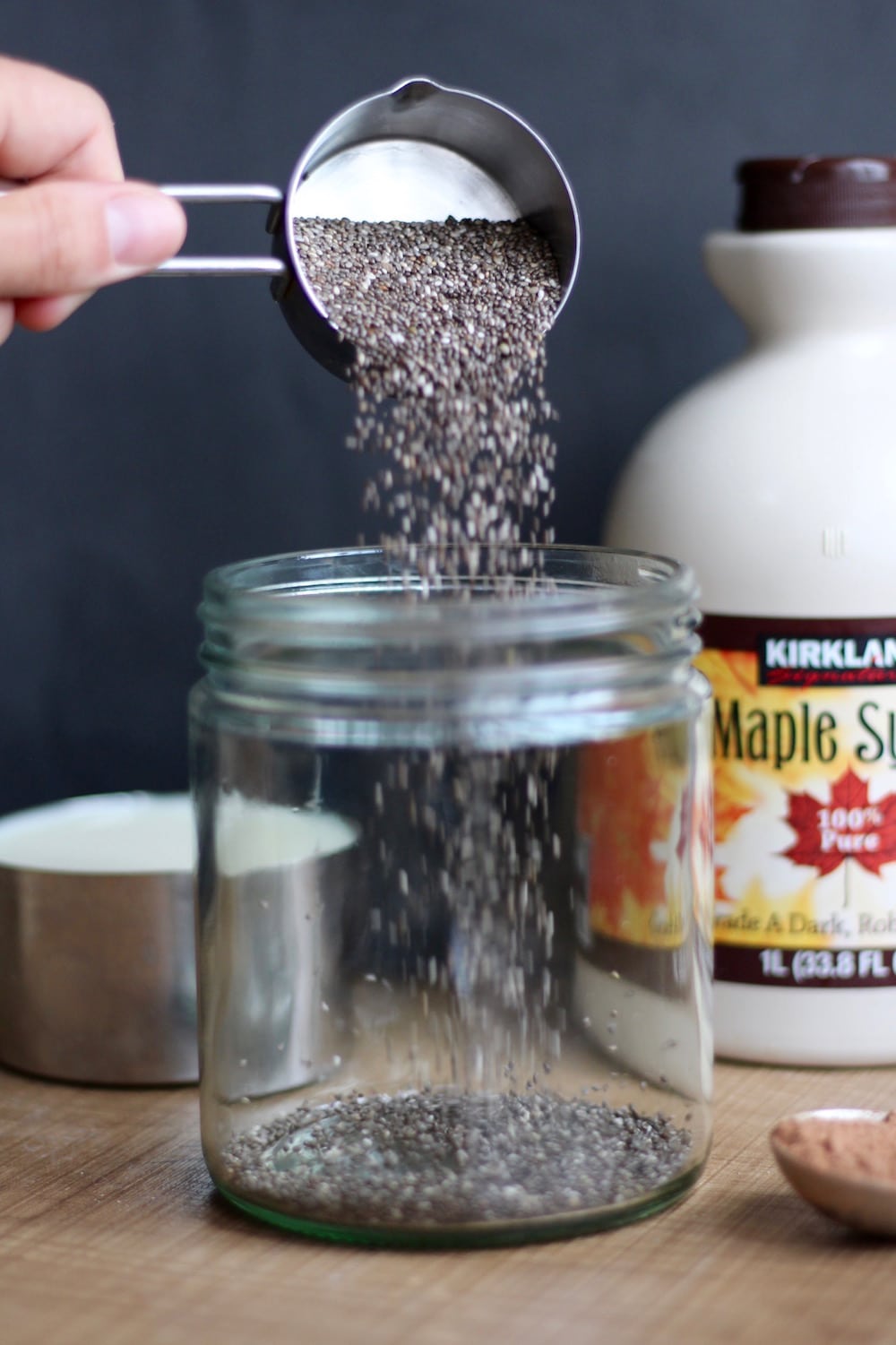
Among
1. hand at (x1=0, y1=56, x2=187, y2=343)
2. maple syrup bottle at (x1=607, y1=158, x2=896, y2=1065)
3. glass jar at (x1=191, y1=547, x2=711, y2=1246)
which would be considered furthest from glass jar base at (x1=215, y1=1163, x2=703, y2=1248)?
hand at (x1=0, y1=56, x2=187, y2=343)

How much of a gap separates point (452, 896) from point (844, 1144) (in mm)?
180

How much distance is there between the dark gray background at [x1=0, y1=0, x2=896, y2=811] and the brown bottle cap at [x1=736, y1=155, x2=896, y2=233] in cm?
21

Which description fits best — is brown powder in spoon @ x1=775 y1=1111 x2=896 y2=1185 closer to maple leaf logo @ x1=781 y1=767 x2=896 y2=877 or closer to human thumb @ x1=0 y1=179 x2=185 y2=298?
maple leaf logo @ x1=781 y1=767 x2=896 y2=877

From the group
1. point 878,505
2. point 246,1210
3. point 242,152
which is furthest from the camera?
point 242,152

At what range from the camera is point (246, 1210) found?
2.20 ft

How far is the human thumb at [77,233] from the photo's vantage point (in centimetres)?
62

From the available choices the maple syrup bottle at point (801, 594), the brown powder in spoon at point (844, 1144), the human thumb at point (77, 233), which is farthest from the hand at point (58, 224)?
the brown powder in spoon at point (844, 1144)

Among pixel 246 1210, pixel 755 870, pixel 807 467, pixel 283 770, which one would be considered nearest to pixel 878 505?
pixel 807 467

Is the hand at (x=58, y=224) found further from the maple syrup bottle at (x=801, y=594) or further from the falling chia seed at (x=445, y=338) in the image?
the maple syrup bottle at (x=801, y=594)

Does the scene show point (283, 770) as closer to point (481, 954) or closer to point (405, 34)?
point (481, 954)

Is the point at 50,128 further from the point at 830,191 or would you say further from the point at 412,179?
the point at 830,191

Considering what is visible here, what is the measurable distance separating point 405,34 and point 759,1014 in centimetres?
57

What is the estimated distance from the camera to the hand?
619mm

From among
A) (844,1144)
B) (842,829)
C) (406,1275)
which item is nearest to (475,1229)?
(406,1275)
